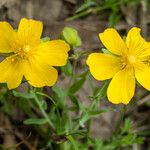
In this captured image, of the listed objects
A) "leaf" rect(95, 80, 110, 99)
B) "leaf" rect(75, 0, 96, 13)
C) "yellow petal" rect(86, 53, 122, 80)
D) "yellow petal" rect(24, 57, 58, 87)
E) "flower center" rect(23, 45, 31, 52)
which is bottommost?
"leaf" rect(95, 80, 110, 99)

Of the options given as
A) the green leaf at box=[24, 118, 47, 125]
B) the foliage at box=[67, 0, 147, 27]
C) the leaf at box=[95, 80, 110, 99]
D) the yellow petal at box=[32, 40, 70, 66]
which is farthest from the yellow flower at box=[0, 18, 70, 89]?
the foliage at box=[67, 0, 147, 27]

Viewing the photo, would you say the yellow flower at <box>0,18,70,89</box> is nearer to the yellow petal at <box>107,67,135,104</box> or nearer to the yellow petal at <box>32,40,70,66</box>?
the yellow petal at <box>32,40,70,66</box>

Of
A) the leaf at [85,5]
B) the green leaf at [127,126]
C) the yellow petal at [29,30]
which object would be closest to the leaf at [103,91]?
the yellow petal at [29,30]

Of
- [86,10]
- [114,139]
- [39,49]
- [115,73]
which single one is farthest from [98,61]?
[86,10]

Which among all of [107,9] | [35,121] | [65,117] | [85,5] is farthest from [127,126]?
[107,9]

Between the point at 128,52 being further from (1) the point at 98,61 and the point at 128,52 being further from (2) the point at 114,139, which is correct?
(2) the point at 114,139
